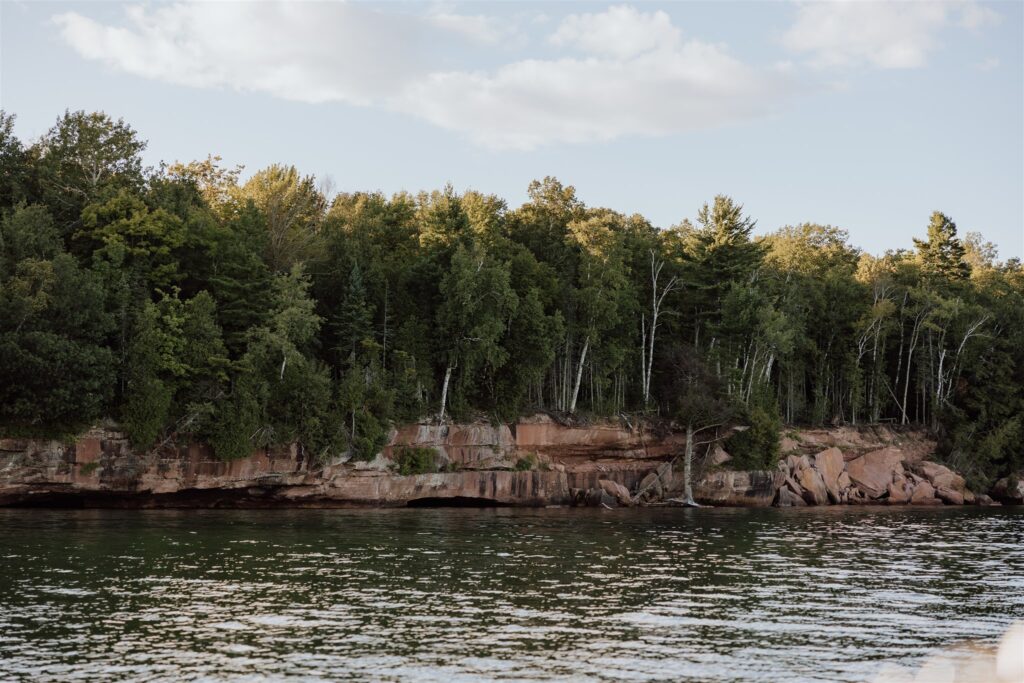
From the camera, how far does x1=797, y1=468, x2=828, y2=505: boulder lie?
7169 centimetres

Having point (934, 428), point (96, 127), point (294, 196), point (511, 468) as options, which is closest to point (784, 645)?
point (511, 468)

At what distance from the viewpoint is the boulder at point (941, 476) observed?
77188 mm

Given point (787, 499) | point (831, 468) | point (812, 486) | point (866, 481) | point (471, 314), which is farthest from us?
point (866, 481)

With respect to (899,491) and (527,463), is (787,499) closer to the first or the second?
(899,491)

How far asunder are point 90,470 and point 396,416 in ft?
60.7

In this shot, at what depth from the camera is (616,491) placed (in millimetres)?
69375

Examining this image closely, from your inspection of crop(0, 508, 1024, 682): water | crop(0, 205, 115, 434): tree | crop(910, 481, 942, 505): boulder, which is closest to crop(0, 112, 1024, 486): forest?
crop(0, 205, 115, 434): tree

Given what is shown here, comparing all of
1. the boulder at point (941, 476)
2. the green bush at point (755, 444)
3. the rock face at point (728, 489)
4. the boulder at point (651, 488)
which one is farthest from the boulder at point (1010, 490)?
the boulder at point (651, 488)

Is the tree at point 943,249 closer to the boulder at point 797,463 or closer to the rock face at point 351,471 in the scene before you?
the boulder at point 797,463

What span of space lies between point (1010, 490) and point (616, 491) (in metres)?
34.7

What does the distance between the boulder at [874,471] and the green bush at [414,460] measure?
33.0 metres

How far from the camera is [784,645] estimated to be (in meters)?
21.2

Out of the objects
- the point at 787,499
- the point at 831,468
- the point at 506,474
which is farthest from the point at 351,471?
the point at 831,468

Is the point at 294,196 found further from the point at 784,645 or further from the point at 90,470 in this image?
the point at 784,645
